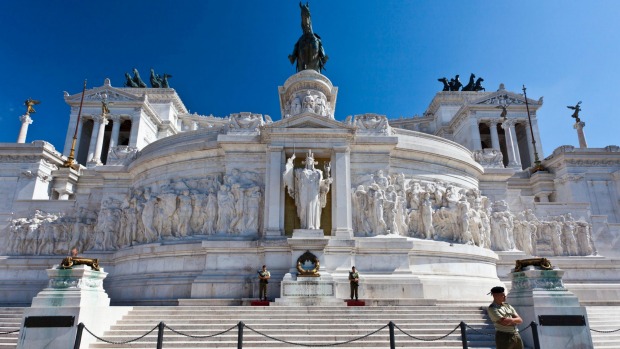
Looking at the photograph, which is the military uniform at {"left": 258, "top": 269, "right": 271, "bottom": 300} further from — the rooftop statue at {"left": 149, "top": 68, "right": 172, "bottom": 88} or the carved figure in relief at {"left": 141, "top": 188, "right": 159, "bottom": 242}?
the rooftop statue at {"left": 149, "top": 68, "right": 172, "bottom": 88}

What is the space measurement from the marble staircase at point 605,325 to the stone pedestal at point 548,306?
1.59m

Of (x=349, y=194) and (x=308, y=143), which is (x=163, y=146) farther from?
(x=349, y=194)

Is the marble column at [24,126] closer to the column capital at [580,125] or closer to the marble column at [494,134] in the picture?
the marble column at [494,134]

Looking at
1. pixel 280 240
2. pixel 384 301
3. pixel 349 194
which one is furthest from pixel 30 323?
pixel 349 194

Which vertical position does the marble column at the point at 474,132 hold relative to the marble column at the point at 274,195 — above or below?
above

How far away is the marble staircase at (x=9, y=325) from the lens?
39.0 feet

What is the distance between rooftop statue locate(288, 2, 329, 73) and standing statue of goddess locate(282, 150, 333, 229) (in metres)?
A: 15.3

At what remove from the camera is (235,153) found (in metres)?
20.9

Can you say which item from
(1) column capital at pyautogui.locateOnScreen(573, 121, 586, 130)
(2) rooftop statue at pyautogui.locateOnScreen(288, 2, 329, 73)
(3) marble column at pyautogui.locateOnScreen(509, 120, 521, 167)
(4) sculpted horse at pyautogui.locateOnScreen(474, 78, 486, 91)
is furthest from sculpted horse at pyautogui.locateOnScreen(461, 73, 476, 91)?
(2) rooftop statue at pyautogui.locateOnScreen(288, 2, 329, 73)

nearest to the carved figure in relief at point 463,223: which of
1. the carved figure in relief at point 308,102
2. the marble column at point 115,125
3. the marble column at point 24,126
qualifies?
the carved figure in relief at point 308,102

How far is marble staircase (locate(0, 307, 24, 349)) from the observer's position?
11.9 m

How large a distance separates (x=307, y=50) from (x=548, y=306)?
2610cm

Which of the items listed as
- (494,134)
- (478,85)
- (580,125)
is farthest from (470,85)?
(580,125)

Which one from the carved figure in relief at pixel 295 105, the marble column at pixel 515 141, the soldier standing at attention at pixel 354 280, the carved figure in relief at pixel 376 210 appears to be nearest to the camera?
the soldier standing at attention at pixel 354 280
